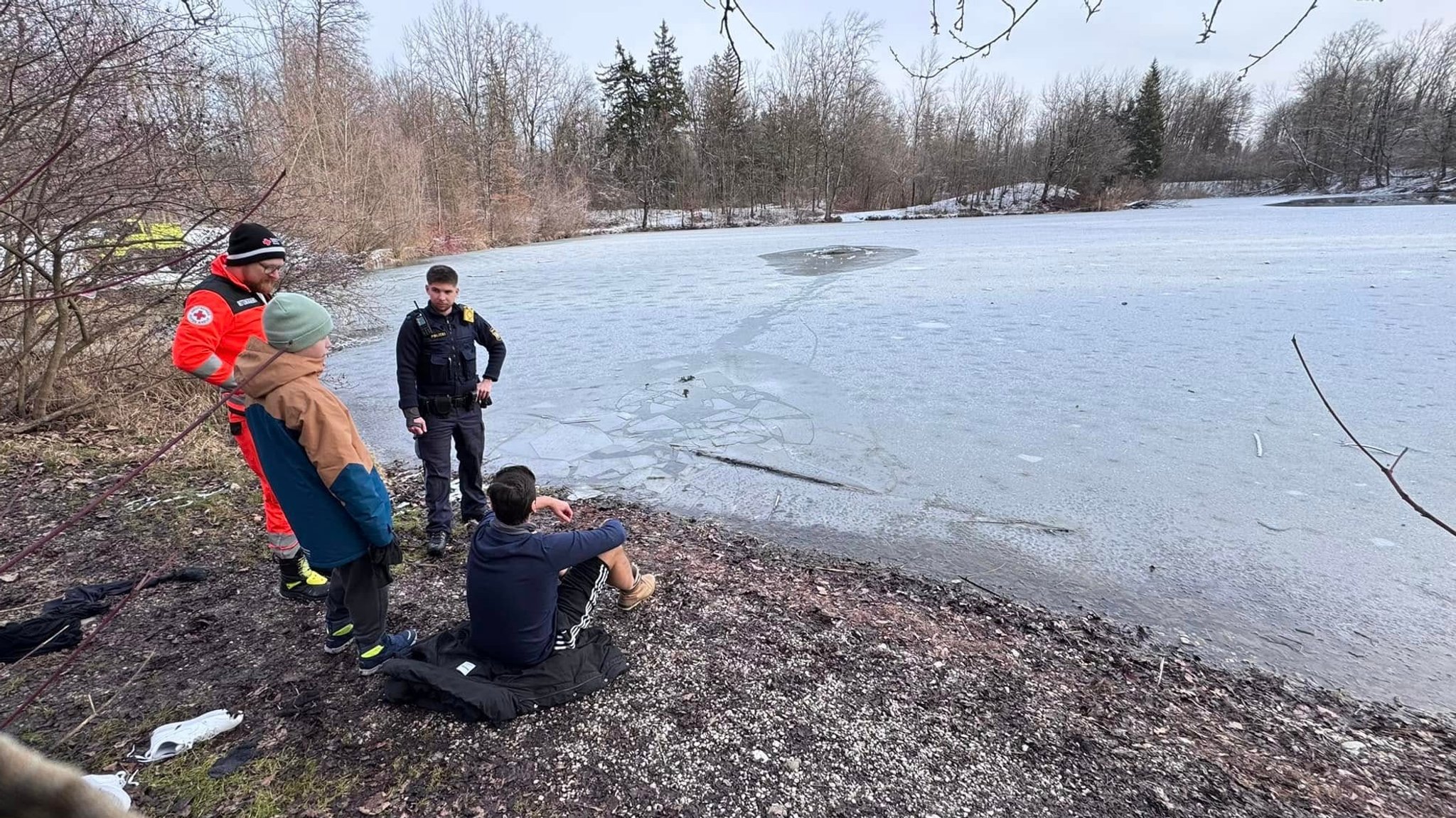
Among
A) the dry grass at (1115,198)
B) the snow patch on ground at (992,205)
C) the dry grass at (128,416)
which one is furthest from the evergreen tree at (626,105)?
the dry grass at (128,416)

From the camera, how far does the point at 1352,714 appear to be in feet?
8.02

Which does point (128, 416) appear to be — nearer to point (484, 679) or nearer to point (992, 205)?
point (484, 679)

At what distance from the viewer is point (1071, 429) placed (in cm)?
522

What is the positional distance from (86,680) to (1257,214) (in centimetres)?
3187

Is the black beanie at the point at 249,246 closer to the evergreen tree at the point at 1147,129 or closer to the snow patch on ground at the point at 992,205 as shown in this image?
the snow patch on ground at the point at 992,205

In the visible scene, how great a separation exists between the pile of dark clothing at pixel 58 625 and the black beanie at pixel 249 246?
1.33 m

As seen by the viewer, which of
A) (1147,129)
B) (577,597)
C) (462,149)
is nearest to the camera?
(577,597)

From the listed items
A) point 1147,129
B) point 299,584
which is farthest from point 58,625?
point 1147,129

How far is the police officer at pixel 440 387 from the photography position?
349 cm

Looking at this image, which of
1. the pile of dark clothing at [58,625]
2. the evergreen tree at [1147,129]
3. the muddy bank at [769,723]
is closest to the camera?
the muddy bank at [769,723]

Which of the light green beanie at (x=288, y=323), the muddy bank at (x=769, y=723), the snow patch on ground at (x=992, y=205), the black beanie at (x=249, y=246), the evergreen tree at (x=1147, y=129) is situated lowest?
the muddy bank at (x=769, y=723)

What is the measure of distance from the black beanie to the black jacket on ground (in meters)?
1.79

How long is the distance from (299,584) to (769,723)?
2.22 m

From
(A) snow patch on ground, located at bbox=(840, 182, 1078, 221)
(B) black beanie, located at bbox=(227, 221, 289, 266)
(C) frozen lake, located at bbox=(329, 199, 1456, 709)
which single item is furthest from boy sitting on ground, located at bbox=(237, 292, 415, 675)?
(A) snow patch on ground, located at bbox=(840, 182, 1078, 221)
